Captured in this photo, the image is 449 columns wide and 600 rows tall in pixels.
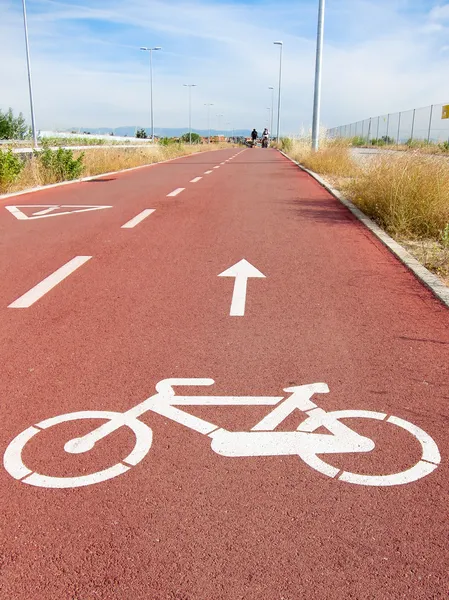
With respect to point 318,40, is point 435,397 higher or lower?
lower

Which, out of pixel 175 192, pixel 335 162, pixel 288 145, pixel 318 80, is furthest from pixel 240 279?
Result: pixel 288 145

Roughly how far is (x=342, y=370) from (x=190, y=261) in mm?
3576

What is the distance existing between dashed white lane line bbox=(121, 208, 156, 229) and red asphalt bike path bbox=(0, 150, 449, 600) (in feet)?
6.10

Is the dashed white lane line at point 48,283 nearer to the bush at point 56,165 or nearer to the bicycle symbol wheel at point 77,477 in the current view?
the bicycle symbol wheel at point 77,477

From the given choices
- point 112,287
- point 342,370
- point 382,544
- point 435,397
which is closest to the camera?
point 382,544

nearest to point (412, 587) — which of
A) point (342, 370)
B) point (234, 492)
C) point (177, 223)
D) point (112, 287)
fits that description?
point (234, 492)

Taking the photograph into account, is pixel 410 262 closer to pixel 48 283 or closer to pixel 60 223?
pixel 48 283

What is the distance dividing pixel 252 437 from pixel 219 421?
0.25 meters

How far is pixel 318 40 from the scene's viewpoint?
82.4ft

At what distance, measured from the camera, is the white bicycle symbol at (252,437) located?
277cm

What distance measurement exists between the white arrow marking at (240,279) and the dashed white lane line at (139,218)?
10.3 feet

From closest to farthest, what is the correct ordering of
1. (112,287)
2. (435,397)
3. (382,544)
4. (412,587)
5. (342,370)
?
(412,587) → (382,544) → (435,397) → (342,370) → (112,287)

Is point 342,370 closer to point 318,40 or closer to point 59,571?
point 59,571

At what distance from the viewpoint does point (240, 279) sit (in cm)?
634
